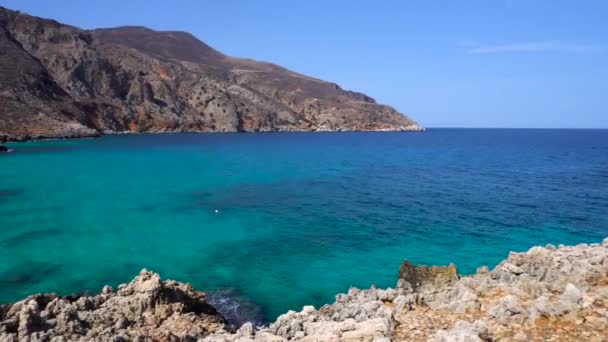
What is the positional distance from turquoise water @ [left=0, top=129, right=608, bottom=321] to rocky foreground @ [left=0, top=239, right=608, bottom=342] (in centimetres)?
481

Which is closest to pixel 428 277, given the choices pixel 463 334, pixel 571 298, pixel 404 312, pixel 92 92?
pixel 404 312

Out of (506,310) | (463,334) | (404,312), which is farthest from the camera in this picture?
(404,312)

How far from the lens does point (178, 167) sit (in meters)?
69.7

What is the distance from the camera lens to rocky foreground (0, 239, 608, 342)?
992 cm

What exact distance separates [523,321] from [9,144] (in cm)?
11007

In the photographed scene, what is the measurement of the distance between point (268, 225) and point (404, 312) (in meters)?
21.9

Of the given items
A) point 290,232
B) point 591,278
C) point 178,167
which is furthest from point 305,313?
point 178,167

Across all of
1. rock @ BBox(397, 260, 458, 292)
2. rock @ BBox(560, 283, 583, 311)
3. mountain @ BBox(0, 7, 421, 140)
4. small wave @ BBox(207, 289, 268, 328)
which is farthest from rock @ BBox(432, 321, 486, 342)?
mountain @ BBox(0, 7, 421, 140)

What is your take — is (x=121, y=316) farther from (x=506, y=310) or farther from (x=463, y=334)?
(x=506, y=310)

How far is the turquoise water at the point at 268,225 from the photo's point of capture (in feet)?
73.4

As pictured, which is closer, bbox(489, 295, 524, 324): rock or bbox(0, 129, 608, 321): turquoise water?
bbox(489, 295, 524, 324): rock

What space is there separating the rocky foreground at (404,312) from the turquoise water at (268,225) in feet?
15.8

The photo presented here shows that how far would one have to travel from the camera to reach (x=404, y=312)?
468 inches

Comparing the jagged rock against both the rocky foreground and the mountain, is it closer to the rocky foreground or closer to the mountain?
the rocky foreground
